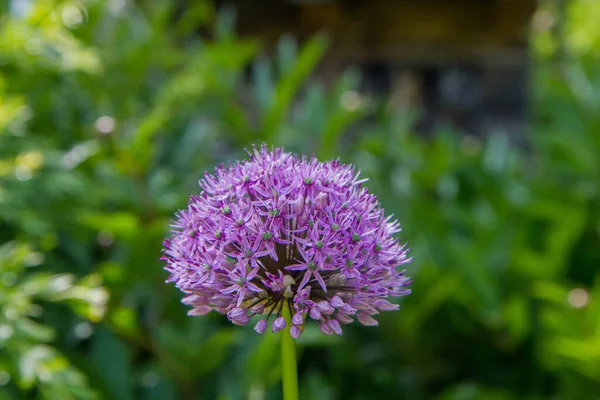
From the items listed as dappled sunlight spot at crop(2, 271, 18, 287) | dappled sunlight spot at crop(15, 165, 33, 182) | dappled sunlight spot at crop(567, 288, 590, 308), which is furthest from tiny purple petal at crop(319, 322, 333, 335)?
dappled sunlight spot at crop(567, 288, 590, 308)

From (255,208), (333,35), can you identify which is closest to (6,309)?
(255,208)

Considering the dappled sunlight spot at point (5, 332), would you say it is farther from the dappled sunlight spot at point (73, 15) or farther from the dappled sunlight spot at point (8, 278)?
the dappled sunlight spot at point (73, 15)

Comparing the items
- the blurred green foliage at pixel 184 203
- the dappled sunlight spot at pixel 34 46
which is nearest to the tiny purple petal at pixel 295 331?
the blurred green foliage at pixel 184 203

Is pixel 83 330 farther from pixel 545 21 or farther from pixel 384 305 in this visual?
pixel 545 21

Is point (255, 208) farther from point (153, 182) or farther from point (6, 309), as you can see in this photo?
point (153, 182)

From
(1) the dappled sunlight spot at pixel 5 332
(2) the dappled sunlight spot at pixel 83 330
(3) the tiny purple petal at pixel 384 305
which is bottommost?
(3) the tiny purple petal at pixel 384 305
